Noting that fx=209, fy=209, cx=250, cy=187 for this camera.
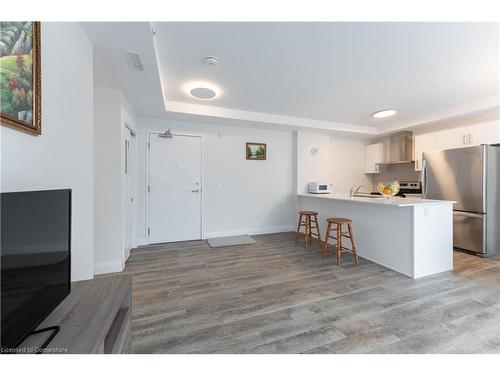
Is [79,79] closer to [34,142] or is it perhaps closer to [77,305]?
[34,142]

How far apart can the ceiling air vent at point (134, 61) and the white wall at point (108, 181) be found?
684mm

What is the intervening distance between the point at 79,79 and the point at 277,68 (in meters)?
1.93

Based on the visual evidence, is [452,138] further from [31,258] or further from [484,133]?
[31,258]

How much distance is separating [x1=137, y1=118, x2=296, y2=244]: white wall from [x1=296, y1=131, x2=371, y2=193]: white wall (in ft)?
0.86

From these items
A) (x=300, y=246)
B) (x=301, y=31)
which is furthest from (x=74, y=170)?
(x=300, y=246)

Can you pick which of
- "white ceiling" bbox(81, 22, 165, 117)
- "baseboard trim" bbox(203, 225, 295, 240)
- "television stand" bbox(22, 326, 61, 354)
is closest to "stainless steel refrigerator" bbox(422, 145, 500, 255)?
"baseboard trim" bbox(203, 225, 295, 240)

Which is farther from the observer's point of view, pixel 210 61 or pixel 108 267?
pixel 108 267

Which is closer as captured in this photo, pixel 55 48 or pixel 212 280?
pixel 55 48

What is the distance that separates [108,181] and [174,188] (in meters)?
1.41

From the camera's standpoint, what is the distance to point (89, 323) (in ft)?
3.11

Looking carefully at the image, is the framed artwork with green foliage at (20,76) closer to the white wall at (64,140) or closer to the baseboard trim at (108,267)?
the white wall at (64,140)

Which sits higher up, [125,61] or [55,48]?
[125,61]

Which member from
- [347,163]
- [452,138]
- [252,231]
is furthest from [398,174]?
[252,231]

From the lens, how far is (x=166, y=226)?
3.98 meters
